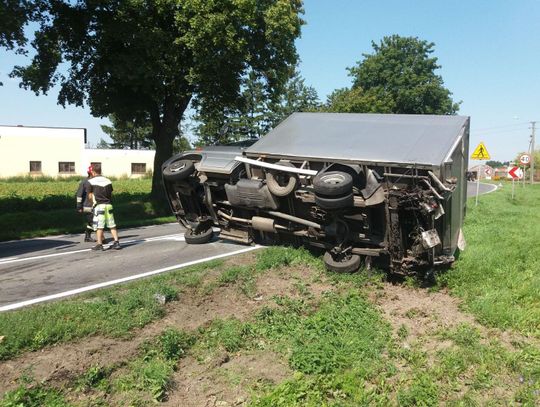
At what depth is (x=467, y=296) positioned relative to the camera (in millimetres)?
6594

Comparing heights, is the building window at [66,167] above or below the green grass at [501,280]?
above

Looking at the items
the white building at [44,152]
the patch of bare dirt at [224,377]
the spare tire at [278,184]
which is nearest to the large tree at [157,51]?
the spare tire at [278,184]

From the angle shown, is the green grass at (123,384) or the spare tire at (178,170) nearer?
the green grass at (123,384)

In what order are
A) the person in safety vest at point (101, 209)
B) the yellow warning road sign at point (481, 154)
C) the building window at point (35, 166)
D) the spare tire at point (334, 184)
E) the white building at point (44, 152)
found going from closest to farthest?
the spare tire at point (334, 184) → the person in safety vest at point (101, 209) → the yellow warning road sign at point (481, 154) → the white building at point (44, 152) → the building window at point (35, 166)

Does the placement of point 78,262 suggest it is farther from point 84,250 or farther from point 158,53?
point 158,53

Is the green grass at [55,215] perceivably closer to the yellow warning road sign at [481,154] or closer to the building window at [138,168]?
the yellow warning road sign at [481,154]

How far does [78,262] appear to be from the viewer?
28.7 feet

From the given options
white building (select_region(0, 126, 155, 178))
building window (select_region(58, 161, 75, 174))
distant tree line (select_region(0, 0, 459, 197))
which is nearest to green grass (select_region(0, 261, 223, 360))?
distant tree line (select_region(0, 0, 459, 197))

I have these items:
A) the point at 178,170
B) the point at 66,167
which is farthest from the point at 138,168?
the point at 178,170

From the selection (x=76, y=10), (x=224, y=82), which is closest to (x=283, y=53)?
(x=224, y=82)

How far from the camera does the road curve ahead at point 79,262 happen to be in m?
6.70

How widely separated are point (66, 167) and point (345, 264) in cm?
4563

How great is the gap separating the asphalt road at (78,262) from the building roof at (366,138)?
2298mm

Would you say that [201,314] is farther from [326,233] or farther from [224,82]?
[224,82]
